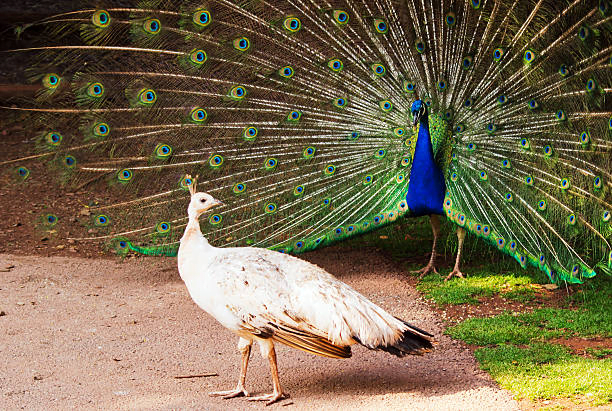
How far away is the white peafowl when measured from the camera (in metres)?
3.91

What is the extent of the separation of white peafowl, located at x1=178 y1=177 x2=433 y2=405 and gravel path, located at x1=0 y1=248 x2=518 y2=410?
399 mm

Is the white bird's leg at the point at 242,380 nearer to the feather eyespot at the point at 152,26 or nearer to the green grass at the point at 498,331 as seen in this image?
the green grass at the point at 498,331

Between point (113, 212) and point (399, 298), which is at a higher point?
point (113, 212)

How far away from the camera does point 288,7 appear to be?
6.29 meters

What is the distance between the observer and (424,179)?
19.6 ft

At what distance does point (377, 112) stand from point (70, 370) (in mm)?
3161

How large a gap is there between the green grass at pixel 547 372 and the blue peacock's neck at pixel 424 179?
4.59ft

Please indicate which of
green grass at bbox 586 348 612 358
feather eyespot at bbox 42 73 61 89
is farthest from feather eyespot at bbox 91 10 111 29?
green grass at bbox 586 348 612 358

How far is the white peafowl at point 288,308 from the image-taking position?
Answer: 3.91m

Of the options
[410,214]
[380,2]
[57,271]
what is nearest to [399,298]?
[410,214]

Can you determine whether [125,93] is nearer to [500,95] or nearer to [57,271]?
[57,271]

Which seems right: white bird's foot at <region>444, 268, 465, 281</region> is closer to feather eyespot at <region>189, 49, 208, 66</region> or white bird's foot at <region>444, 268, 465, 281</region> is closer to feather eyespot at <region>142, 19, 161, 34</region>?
feather eyespot at <region>189, 49, 208, 66</region>

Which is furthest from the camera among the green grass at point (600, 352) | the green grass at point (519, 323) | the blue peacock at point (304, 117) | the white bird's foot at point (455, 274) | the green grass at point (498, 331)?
the white bird's foot at point (455, 274)

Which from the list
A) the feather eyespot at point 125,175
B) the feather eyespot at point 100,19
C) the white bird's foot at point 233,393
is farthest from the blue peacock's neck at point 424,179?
the feather eyespot at point 100,19
